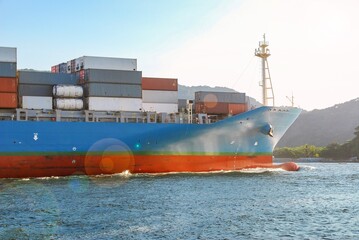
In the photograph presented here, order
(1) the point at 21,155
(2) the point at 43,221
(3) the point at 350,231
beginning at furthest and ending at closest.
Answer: (1) the point at 21,155 < (2) the point at 43,221 < (3) the point at 350,231

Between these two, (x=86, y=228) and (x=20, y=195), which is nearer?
(x=86, y=228)

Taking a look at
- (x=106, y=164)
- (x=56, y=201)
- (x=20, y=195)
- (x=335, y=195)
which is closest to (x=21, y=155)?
(x=106, y=164)

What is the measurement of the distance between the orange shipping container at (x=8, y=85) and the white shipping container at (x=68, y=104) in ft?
12.7

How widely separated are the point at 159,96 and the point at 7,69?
49.3 feet

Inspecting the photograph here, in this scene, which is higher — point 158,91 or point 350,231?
point 158,91

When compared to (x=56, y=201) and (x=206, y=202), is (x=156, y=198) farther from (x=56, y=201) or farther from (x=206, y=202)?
(x=56, y=201)

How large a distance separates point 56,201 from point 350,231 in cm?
1710

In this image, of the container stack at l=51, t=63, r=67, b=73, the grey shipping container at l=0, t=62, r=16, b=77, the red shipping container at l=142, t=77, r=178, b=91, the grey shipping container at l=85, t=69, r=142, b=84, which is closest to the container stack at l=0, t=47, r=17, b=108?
the grey shipping container at l=0, t=62, r=16, b=77

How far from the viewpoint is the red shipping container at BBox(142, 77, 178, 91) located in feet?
168

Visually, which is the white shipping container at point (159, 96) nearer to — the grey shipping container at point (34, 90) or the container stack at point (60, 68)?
the container stack at point (60, 68)

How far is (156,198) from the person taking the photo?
3156 centimetres

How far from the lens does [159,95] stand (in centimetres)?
5141

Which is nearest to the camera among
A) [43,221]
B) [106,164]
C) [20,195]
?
[43,221]

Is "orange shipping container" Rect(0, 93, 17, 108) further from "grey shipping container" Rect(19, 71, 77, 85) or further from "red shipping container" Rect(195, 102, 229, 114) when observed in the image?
"red shipping container" Rect(195, 102, 229, 114)
